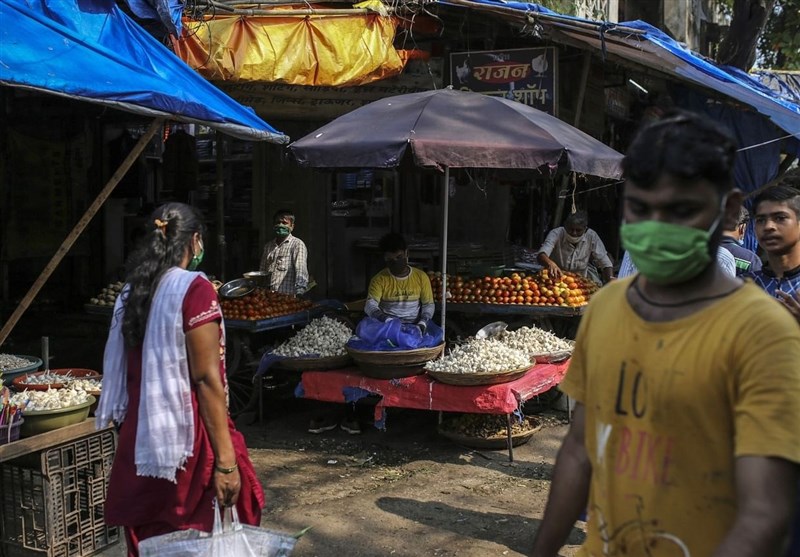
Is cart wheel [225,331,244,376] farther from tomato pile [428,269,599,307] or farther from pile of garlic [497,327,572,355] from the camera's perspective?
pile of garlic [497,327,572,355]

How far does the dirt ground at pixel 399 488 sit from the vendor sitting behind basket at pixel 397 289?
100 centimetres

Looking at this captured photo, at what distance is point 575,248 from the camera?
844cm

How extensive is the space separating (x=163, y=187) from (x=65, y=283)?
2.03 meters

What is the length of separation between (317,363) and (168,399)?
375 centimetres

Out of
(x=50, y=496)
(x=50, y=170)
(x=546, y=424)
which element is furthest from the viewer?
(x=50, y=170)

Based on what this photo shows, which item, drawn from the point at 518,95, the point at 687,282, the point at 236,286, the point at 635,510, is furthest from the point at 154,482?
the point at 518,95

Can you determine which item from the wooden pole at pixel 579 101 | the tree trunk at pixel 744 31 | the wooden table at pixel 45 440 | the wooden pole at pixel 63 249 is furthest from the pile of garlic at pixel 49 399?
the tree trunk at pixel 744 31

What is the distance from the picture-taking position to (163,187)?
461 inches

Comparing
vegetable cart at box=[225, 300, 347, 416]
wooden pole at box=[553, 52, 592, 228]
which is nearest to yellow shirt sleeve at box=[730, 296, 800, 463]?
vegetable cart at box=[225, 300, 347, 416]

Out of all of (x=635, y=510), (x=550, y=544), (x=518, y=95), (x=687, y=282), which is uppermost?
(x=518, y=95)

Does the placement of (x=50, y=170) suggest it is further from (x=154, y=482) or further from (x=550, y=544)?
(x=550, y=544)

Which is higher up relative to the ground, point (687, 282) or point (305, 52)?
point (305, 52)

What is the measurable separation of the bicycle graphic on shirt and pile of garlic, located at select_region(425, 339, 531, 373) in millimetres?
4308

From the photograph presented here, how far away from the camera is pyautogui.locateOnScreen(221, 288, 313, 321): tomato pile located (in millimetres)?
7168
